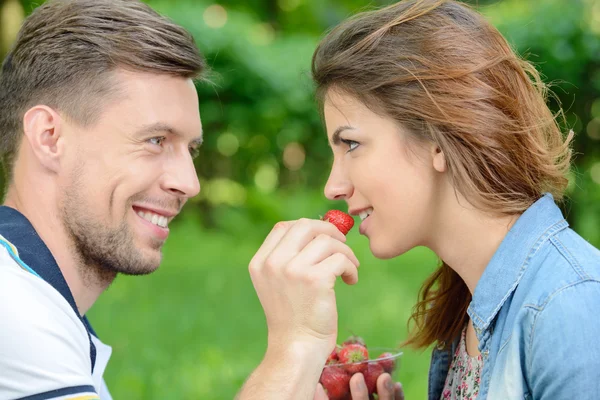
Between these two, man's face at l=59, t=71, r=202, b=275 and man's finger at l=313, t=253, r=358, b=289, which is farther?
man's face at l=59, t=71, r=202, b=275

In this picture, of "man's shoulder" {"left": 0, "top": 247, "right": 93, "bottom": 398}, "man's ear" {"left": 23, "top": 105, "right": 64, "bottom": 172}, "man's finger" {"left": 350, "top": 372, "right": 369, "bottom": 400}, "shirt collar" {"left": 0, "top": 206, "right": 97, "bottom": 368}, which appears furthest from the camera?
"man's ear" {"left": 23, "top": 105, "right": 64, "bottom": 172}

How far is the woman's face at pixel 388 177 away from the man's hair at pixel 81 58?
838 millimetres

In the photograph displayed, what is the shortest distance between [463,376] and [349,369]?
475 millimetres

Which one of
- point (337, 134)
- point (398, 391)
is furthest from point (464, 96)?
point (398, 391)

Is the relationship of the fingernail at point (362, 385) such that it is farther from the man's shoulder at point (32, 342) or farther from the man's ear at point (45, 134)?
the man's ear at point (45, 134)

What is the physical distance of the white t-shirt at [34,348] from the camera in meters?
2.24

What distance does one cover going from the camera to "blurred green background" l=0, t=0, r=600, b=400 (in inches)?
239

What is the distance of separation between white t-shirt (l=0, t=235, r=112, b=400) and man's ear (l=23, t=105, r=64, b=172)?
0.65 metres

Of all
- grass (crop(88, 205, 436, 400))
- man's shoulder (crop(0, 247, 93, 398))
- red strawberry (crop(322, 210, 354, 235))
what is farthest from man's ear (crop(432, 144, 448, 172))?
grass (crop(88, 205, 436, 400))

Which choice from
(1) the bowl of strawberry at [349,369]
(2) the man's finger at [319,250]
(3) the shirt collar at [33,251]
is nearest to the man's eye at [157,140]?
(3) the shirt collar at [33,251]

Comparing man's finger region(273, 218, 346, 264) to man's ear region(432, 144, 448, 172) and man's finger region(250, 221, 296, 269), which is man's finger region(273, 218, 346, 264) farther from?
man's ear region(432, 144, 448, 172)

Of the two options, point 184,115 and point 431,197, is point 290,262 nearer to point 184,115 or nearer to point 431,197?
point 431,197

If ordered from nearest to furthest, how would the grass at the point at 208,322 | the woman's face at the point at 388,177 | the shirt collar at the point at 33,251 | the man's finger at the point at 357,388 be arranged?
the shirt collar at the point at 33,251 → the woman's face at the point at 388,177 → the man's finger at the point at 357,388 → the grass at the point at 208,322

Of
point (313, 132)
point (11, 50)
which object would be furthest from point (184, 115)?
point (313, 132)
